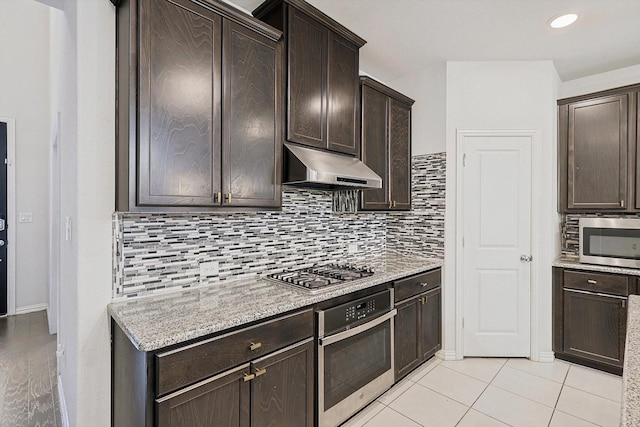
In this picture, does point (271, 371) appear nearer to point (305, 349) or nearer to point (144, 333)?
point (305, 349)

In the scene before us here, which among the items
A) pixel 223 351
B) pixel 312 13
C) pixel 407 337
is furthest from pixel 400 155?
pixel 223 351

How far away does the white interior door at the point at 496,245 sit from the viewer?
9.86 ft

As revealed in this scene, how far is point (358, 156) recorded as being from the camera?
8.64ft

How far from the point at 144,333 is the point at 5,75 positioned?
4.76 m

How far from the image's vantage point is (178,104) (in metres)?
1.57

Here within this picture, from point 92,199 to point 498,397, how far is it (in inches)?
113

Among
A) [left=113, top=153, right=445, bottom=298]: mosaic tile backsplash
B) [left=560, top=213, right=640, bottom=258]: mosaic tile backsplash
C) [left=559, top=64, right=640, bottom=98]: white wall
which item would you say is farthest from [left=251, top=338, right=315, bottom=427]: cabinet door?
[left=559, top=64, right=640, bottom=98]: white wall

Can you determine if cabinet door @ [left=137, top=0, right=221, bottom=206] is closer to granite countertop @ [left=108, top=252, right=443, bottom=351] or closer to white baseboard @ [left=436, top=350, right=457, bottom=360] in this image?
granite countertop @ [left=108, top=252, right=443, bottom=351]

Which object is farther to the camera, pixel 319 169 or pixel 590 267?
pixel 590 267

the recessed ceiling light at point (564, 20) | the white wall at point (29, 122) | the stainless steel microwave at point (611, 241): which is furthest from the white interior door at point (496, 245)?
the white wall at point (29, 122)

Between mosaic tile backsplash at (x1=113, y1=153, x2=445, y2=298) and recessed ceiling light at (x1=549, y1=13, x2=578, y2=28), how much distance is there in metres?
1.23

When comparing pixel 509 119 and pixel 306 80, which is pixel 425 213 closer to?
pixel 509 119

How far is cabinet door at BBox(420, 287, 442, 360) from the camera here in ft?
9.08

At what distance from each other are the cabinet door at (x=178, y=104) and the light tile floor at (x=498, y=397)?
1.77 metres
